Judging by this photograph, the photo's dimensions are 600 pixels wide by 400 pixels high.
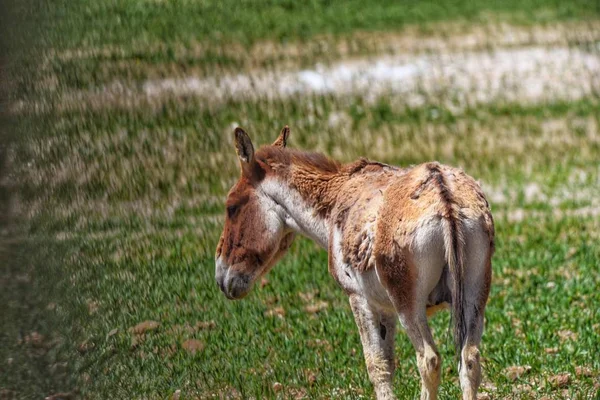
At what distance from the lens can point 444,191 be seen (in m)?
5.02

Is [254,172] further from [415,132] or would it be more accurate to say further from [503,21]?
[503,21]

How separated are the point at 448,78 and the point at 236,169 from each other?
4.89 meters

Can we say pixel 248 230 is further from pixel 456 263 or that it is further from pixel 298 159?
pixel 456 263

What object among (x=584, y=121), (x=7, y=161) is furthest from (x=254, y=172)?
(x=584, y=121)

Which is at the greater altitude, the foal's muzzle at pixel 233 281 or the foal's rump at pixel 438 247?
the foal's rump at pixel 438 247

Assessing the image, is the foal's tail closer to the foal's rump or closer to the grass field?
the foal's rump

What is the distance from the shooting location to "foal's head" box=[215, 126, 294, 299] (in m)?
5.98

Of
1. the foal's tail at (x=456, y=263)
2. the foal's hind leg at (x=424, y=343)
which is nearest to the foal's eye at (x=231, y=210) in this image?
the foal's hind leg at (x=424, y=343)

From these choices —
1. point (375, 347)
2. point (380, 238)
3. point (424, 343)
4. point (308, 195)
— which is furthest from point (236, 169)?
point (424, 343)

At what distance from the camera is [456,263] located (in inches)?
192

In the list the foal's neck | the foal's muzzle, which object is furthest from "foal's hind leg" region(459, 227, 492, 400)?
the foal's muzzle

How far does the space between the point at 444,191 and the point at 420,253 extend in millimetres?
299

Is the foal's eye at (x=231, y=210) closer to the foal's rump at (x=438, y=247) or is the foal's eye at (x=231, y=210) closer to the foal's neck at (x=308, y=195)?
the foal's neck at (x=308, y=195)

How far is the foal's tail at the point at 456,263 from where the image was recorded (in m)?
4.87
